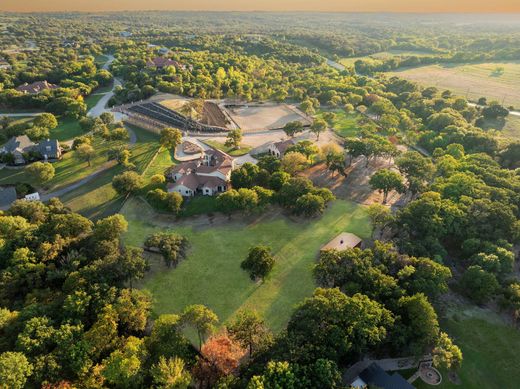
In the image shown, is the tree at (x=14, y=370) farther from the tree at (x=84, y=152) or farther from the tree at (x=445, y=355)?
the tree at (x=84, y=152)

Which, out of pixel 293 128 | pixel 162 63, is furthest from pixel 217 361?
pixel 162 63

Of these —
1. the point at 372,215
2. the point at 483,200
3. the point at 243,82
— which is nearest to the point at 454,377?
the point at 372,215

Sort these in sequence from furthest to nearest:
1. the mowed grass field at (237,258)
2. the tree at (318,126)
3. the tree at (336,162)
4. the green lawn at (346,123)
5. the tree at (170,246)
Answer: the green lawn at (346,123) < the tree at (318,126) < the tree at (336,162) < the tree at (170,246) < the mowed grass field at (237,258)

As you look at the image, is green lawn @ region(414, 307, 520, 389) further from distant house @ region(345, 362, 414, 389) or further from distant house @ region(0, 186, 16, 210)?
distant house @ region(0, 186, 16, 210)

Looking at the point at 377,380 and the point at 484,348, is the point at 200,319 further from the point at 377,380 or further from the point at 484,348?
the point at 484,348

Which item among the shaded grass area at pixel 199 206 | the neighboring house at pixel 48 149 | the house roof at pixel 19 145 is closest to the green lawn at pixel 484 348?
the shaded grass area at pixel 199 206

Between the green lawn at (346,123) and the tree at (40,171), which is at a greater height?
the tree at (40,171)

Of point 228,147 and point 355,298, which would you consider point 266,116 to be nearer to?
point 228,147
